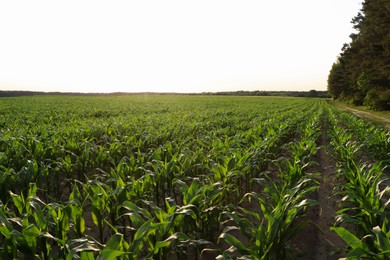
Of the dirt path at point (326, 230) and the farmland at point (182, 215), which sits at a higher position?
the farmland at point (182, 215)

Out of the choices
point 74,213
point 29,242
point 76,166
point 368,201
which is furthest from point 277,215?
point 76,166

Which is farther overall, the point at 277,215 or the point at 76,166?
the point at 76,166

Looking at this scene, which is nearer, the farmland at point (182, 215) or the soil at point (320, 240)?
the farmland at point (182, 215)

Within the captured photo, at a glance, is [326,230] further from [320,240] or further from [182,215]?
[182,215]

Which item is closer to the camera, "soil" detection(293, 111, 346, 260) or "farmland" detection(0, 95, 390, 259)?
"farmland" detection(0, 95, 390, 259)

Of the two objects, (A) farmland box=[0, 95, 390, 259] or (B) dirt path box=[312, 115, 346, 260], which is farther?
(B) dirt path box=[312, 115, 346, 260]

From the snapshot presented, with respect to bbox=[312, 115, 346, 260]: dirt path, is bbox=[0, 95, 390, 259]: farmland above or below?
above

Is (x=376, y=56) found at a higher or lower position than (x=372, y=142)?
higher

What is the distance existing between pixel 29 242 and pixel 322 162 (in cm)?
871

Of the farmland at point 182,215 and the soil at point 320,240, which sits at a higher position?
the farmland at point 182,215

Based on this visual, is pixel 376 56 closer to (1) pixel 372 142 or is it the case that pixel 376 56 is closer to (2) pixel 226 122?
(2) pixel 226 122

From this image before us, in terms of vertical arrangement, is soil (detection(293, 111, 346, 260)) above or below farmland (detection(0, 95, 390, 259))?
below

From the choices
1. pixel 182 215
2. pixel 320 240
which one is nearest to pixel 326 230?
pixel 320 240

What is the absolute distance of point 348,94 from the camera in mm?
48969
